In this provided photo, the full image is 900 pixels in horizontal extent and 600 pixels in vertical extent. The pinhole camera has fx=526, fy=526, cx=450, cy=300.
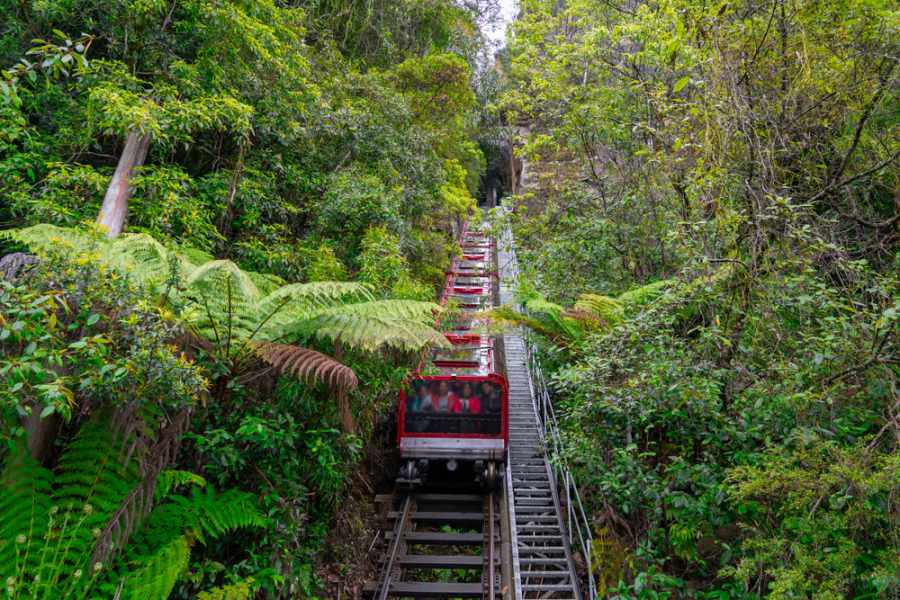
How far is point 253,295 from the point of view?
11.5 feet

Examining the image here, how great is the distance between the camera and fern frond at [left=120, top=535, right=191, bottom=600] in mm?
2955

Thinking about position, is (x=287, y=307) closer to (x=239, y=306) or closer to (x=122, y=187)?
(x=239, y=306)

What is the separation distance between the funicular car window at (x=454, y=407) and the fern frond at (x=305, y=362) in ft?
14.3

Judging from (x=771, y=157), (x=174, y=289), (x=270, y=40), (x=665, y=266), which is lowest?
(x=174, y=289)

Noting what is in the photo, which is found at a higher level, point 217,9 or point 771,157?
point 217,9

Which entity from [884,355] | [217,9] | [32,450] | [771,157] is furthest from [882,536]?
[217,9]

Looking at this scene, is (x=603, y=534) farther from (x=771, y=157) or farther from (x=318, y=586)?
(x=771, y=157)

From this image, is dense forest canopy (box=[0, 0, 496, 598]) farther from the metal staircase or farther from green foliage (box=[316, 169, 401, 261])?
the metal staircase

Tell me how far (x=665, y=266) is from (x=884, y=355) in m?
5.19

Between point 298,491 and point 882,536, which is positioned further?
point 298,491

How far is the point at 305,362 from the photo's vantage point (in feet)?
12.0

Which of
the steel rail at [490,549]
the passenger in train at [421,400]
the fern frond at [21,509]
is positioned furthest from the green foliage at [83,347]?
the passenger in train at [421,400]

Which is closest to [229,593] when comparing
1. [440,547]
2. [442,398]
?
[440,547]

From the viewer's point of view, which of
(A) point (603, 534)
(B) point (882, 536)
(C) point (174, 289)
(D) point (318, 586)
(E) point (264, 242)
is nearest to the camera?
(B) point (882, 536)
